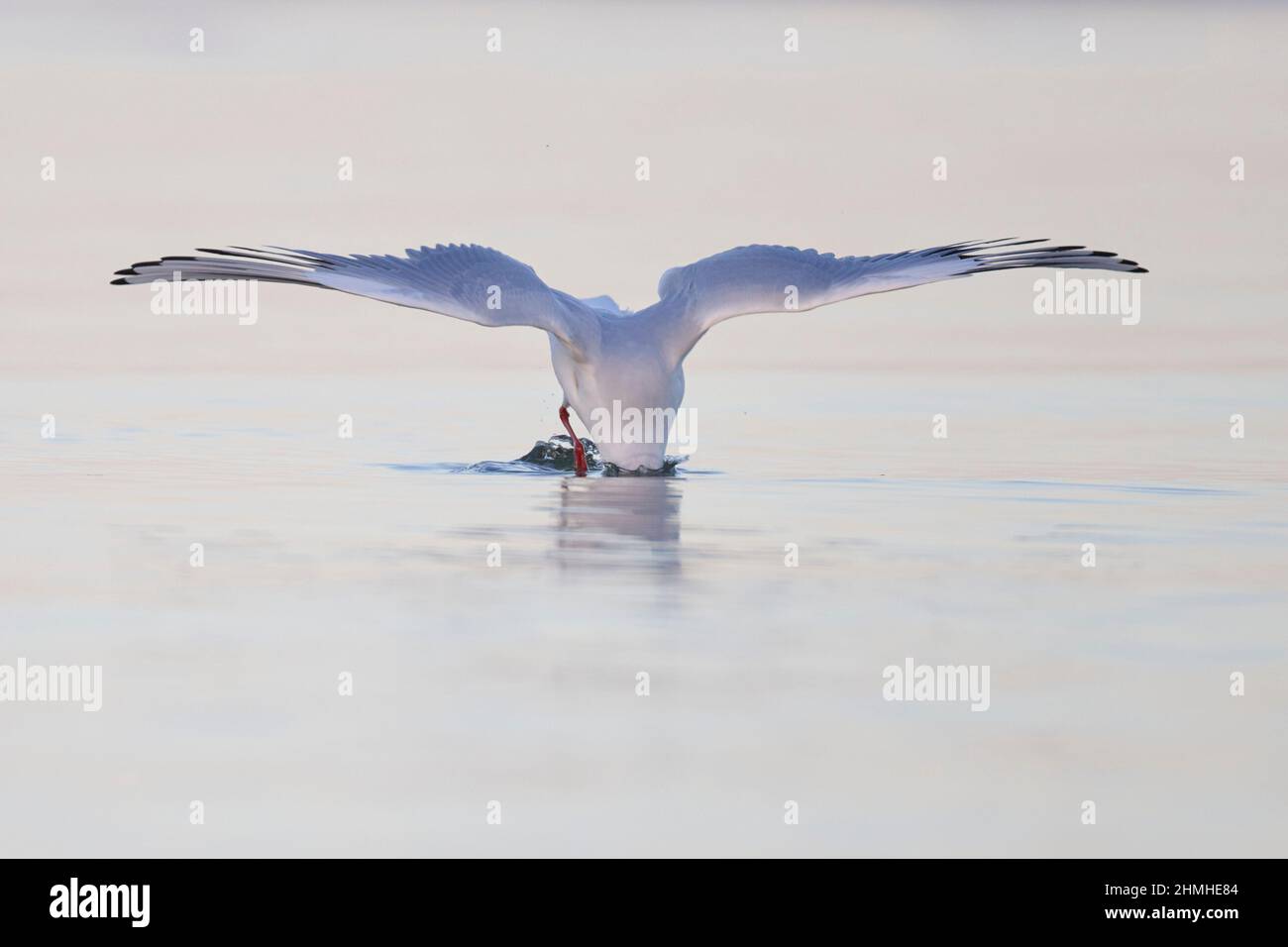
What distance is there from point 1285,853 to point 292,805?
2267 mm

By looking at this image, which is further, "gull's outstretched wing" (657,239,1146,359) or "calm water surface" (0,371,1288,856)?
"gull's outstretched wing" (657,239,1146,359)

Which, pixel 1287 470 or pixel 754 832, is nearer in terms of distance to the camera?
pixel 754 832

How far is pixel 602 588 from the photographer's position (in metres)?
6.87

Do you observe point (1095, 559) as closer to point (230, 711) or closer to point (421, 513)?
point (421, 513)

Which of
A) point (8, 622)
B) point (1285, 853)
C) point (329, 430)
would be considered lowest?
point (1285, 853)

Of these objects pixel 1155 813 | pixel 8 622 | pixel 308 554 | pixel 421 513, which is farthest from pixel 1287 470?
pixel 8 622

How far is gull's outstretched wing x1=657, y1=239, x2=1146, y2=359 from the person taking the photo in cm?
1033

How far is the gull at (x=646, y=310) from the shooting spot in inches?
384
